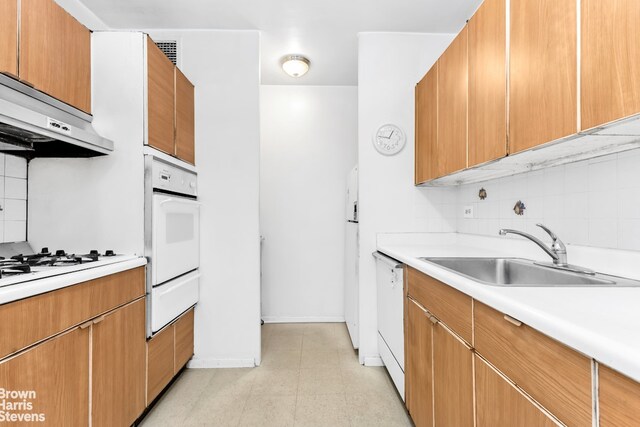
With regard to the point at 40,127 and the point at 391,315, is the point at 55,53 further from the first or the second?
the point at 391,315

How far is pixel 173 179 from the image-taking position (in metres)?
1.99

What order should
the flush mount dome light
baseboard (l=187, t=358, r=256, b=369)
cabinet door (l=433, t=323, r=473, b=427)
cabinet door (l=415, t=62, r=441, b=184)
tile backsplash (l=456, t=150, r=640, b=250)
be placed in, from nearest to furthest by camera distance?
cabinet door (l=433, t=323, r=473, b=427) < tile backsplash (l=456, t=150, r=640, b=250) < cabinet door (l=415, t=62, r=441, b=184) < baseboard (l=187, t=358, r=256, b=369) < the flush mount dome light

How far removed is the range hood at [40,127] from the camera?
4.03 feet

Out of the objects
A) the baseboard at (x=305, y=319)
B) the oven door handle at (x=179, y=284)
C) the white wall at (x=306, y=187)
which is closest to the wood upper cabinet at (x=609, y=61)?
the oven door handle at (x=179, y=284)

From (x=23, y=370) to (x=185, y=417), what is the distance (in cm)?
102

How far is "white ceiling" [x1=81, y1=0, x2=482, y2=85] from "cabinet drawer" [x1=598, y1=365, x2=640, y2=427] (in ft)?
7.65

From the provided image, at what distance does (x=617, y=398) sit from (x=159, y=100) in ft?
7.24

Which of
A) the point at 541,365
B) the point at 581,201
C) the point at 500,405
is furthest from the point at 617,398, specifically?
the point at 581,201

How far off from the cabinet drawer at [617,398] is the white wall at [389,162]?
190cm

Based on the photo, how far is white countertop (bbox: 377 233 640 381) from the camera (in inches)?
21.6

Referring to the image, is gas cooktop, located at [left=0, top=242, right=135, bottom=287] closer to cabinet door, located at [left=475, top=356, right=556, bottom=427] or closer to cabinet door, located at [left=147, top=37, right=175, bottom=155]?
cabinet door, located at [left=147, top=37, right=175, bottom=155]

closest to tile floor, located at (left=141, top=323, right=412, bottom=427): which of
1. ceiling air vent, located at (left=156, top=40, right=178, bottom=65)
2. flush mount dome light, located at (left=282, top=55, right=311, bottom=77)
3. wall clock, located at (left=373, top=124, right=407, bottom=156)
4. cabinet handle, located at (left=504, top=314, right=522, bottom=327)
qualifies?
cabinet handle, located at (left=504, top=314, right=522, bottom=327)

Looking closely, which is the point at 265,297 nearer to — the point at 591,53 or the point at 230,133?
the point at 230,133

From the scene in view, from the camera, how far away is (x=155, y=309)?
175 cm
